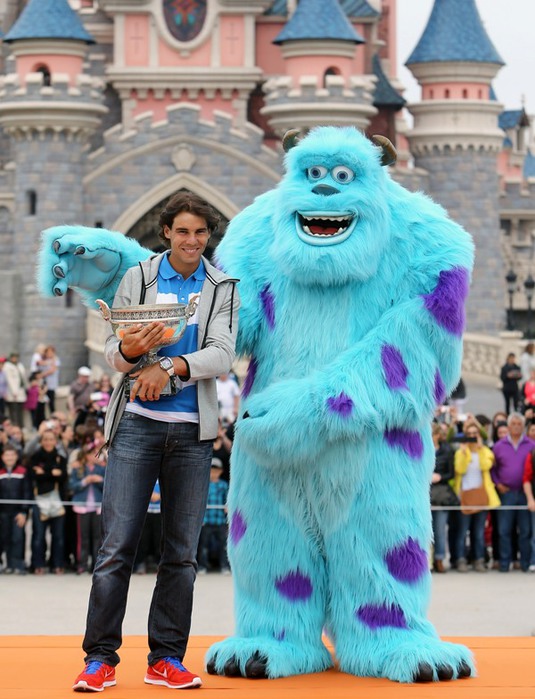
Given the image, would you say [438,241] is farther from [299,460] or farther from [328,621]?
[328,621]

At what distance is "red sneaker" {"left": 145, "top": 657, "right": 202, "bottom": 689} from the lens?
5207mm

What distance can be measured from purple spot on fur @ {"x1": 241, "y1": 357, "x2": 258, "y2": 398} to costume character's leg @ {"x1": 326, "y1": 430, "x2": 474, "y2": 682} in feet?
1.41

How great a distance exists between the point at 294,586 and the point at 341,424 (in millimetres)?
502

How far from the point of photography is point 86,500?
455 inches

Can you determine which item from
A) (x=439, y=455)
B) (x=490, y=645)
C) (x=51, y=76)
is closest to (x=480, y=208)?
(x=51, y=76)

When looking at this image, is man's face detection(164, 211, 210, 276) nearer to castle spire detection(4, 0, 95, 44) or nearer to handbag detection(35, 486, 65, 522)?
handbag detection(35, 486, 65, 522)

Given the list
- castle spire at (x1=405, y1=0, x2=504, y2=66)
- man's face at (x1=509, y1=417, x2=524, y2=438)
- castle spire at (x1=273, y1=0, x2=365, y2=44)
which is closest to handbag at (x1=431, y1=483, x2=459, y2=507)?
man's face at (x1=509, y1=417, x2=524, y2=438)

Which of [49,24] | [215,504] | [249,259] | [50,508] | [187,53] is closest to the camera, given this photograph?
[249,259]

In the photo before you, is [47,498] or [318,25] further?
[318,25]

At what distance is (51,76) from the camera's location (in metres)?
30.0

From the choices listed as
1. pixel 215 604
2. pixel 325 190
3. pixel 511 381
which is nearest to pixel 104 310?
pixel 325 190

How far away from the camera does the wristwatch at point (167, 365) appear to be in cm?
513

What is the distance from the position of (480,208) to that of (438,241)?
2648 centimetres

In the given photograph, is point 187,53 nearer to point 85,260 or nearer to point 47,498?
point 47,498
